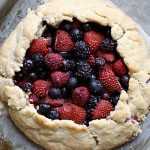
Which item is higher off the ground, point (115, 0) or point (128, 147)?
point (115, 0)

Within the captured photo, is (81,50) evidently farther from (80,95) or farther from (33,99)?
(33,99)

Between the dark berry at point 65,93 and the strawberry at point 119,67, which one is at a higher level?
the strawberry at point 119,67

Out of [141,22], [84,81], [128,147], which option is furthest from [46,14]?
[128,147]

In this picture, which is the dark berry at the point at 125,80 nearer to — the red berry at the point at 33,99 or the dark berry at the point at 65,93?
the dark berry at the point at 65,93

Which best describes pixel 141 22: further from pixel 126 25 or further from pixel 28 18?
pixel 28 18

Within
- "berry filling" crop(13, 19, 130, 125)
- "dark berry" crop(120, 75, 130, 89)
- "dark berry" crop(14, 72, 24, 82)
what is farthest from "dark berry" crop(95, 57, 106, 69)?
"dark berry" crop(14, 72, 24, 82)

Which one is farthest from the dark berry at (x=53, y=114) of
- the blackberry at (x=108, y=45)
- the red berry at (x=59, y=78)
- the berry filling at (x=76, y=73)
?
the blackberry at (x=108, y=45)

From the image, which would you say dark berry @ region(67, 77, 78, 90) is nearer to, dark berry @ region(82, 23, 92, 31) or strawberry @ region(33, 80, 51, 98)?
strawberry @ region(33, 80, 51, 98)
